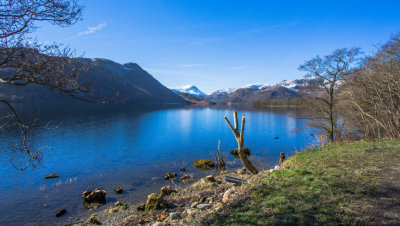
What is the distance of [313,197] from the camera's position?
5.70 m

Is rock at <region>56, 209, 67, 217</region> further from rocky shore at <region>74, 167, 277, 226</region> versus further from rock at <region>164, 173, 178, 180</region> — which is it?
rock at <region>164, 173, 178, 180</region>

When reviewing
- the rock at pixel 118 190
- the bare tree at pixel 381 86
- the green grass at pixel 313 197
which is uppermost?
the bare tree at pixel 381 86

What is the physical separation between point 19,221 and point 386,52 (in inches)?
1003

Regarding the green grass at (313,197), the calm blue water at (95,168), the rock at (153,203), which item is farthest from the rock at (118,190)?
the green grass at (313,197)

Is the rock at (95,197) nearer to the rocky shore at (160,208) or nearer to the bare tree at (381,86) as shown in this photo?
the rocky shore at (160,208)

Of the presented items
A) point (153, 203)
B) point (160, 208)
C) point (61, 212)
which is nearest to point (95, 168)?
point (61, 212)

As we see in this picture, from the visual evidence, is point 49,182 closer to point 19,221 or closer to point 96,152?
point 19,221

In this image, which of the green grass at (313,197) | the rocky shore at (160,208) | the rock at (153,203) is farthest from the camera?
the rock at (153,203)

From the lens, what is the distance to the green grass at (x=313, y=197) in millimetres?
4633

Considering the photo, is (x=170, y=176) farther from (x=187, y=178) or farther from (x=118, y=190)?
(x=118, y=190)

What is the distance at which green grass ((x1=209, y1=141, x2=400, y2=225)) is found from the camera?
4633 millimetres

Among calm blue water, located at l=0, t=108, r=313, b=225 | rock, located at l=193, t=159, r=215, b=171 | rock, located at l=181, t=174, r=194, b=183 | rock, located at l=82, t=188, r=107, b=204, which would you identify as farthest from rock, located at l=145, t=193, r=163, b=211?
rock, located at l=193, t=159, r=215, b=171

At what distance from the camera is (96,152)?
2522 centimetres

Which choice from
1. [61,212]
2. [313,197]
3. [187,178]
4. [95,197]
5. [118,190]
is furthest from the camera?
[187,178]
